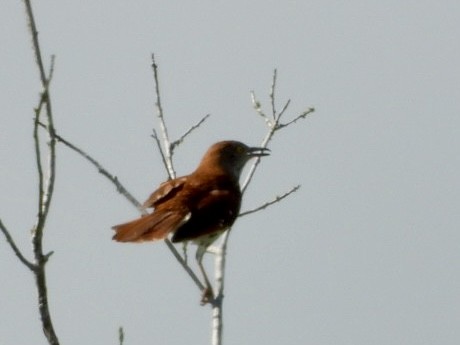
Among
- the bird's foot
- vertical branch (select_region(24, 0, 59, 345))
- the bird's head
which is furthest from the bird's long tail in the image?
vertical branch (select_region(24, 0, 59, 345))

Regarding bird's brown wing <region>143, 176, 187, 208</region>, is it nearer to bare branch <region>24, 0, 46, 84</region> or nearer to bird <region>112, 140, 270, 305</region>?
bird <region>112, 140, 270, 305</region>

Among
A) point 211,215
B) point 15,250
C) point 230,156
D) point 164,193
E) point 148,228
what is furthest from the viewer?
point 230,156

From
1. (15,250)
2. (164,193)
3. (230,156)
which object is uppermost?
(230,156)

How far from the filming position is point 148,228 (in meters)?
7.83

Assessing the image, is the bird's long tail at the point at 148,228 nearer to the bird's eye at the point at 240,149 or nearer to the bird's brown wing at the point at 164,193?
the bird's brown wing at the point at 164,193

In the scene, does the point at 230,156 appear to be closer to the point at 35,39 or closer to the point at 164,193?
the point at 164,193

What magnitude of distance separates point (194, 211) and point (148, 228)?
715mm

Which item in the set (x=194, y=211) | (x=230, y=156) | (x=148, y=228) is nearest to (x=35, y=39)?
(x=148, y=228)

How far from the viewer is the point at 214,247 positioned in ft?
26.5

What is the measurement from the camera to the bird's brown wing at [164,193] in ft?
28.0

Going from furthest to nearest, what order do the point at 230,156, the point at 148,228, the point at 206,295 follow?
the point at 230,156, the point at 206,295, the point at 148,228

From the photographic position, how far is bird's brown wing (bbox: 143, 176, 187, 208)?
8547 millimetres

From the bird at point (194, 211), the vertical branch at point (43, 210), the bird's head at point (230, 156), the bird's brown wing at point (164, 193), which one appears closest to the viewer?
the vertical branch at point (43, 210)

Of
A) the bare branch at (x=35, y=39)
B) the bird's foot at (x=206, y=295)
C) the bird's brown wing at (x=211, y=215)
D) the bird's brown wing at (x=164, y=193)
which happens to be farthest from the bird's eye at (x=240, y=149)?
the bare branch at (x=35, y=39)
